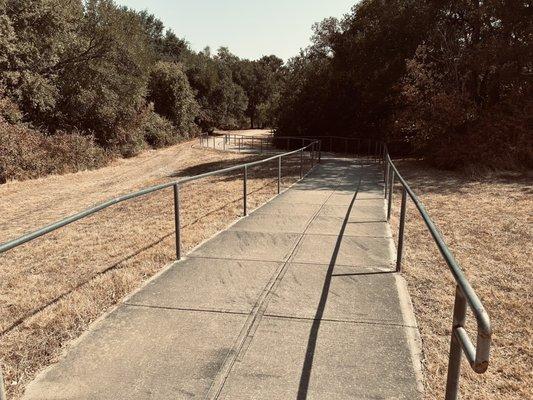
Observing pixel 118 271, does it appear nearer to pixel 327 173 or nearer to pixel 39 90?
pixel 327 173

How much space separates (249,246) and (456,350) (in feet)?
12.6

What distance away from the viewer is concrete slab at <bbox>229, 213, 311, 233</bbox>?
679cm

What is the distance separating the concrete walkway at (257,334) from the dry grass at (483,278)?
242 millimetres

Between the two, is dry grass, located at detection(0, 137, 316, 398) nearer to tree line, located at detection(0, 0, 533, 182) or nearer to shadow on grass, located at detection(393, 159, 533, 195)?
shadow on grass, located at detection(393, 159, 533, 195)

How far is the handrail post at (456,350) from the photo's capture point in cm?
211

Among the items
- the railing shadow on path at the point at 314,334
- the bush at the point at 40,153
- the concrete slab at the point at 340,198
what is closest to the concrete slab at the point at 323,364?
the railing shadow on path at the point at 314,334

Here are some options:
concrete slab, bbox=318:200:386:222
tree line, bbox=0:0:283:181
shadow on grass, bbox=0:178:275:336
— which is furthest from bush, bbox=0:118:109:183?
concrete slab, bbox=318:200:386:222

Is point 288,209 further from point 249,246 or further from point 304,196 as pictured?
point 249,246

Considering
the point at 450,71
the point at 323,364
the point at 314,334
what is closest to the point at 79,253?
the point at 314,334

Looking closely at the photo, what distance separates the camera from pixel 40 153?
18.9m

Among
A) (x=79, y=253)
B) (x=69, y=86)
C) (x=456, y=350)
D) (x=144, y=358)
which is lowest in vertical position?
(x=79, y=253)

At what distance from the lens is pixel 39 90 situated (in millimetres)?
20344

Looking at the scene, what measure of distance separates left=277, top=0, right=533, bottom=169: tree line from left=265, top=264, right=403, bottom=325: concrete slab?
12.6 m

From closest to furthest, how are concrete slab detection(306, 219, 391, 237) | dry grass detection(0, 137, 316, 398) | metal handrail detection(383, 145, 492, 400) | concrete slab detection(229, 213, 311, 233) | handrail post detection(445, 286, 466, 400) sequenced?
metal handrail detection(383, 145, 492, 400) < handrail post detection(445, 286, 466, 400) < dry grass detection(0, 137, 316, 398) < concrete slab detection(306, 219, 391, 237) < concrete slab detection(229, 213, 311, 233)
